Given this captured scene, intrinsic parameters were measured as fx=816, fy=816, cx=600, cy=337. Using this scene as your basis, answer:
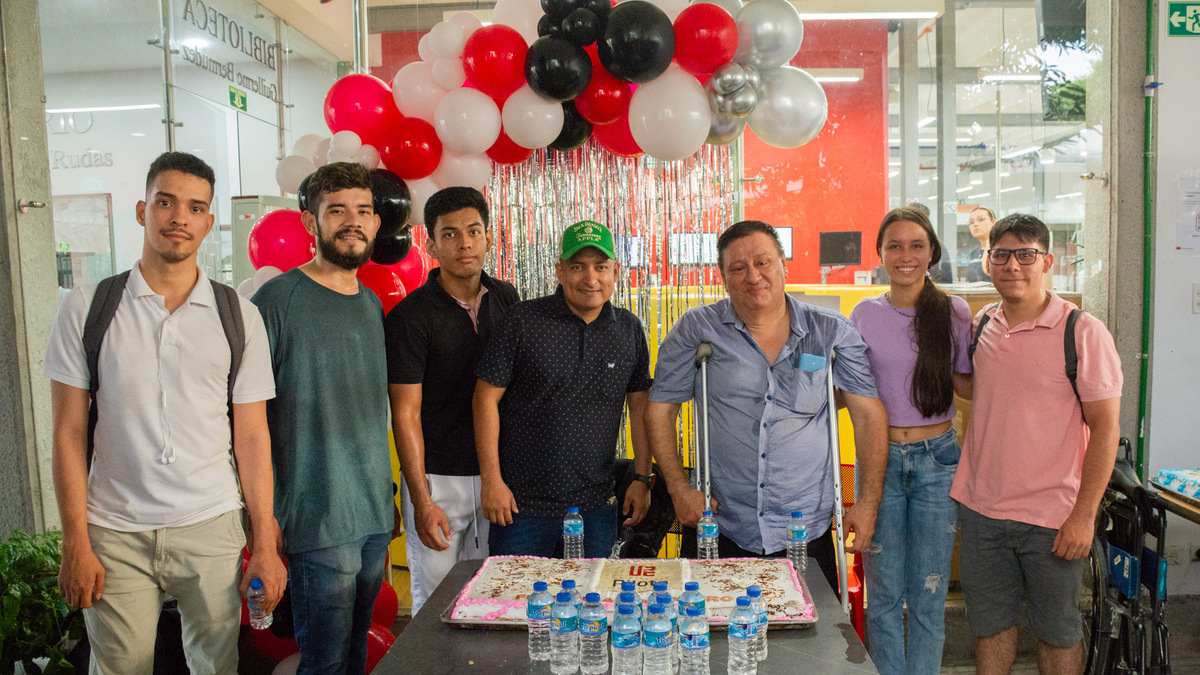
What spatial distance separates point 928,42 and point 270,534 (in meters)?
6.37

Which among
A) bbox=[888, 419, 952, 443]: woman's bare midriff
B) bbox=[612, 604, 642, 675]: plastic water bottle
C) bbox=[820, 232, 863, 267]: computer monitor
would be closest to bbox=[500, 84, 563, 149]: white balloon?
bbox=[888, 419, 952, 443]: woman's bare midriff

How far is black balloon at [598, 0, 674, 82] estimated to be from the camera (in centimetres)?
298

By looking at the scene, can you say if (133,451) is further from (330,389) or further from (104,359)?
(330,389)

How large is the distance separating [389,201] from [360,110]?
0.46 metres

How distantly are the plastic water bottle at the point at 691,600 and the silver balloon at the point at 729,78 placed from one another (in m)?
2.10

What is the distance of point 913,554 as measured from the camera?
9.36 feet

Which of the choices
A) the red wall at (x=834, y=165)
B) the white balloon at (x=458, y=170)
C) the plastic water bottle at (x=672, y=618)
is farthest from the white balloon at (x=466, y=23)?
the red wall at (x=834, y=165)

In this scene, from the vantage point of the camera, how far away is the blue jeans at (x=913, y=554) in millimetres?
2812

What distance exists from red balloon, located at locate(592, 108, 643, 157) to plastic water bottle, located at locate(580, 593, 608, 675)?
93.3 inches

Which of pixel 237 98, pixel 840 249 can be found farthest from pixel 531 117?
pixel 840 249

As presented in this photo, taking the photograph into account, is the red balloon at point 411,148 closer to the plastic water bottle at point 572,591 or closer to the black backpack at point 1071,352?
the plastic water bottle at point 572,591

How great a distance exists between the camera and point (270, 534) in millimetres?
2268

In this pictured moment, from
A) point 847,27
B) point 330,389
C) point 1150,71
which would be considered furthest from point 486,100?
point 847,27

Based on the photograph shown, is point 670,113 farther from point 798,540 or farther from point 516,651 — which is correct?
point 516,651
